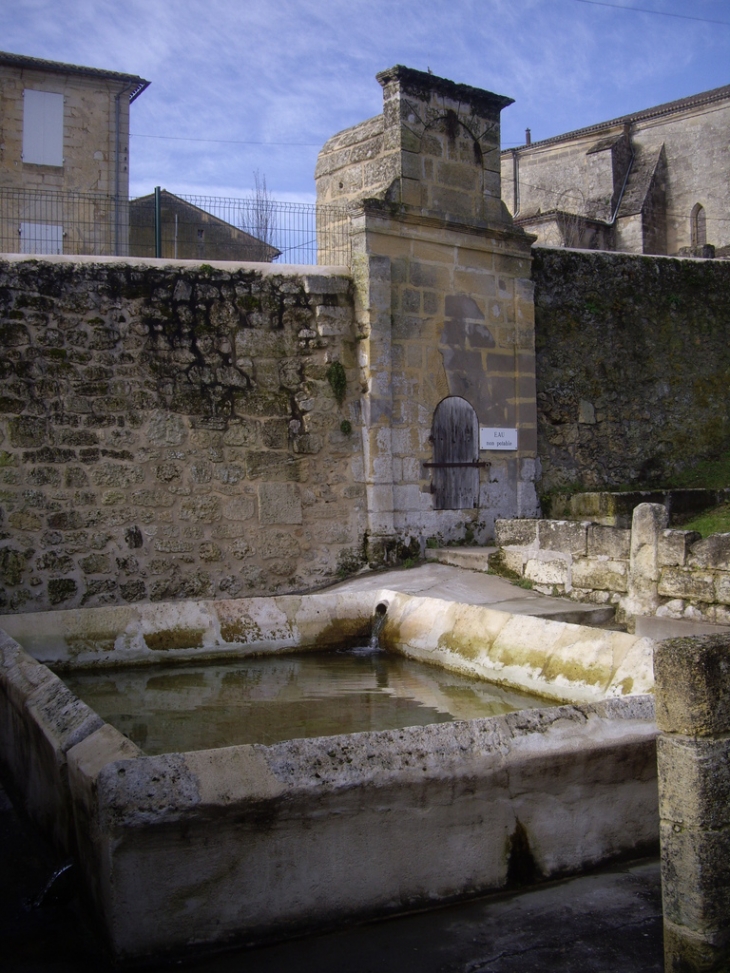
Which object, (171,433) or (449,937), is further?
(171,433)

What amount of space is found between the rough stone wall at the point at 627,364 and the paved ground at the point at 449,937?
673 centimetres

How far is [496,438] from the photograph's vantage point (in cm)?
888

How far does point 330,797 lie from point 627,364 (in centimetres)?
844

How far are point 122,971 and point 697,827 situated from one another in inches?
59.5

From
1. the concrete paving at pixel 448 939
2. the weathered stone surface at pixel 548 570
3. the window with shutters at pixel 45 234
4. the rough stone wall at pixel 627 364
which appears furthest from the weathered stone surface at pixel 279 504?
the window with shutters at pixel 45 234

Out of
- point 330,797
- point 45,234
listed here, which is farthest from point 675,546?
point 45,234

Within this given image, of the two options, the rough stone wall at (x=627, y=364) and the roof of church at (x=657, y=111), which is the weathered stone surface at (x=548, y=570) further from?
the roof of church at (x=657, y=111)

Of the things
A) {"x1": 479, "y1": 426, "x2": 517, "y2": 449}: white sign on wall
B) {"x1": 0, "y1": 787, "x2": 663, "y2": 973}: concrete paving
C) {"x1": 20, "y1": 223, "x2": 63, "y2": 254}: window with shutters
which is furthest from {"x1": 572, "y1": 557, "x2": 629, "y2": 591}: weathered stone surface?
{"x1": 20, "y1": 223, "x2": 63, "y2": 254}: window with shutters

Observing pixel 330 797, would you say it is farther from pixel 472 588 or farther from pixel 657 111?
pixel 657 111

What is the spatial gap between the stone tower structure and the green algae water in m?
3.14

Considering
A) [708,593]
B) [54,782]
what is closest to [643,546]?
[708,593]

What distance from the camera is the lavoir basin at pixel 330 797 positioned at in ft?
8.13

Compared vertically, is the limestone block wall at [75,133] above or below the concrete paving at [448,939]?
above

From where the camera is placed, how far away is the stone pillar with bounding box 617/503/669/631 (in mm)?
5699
